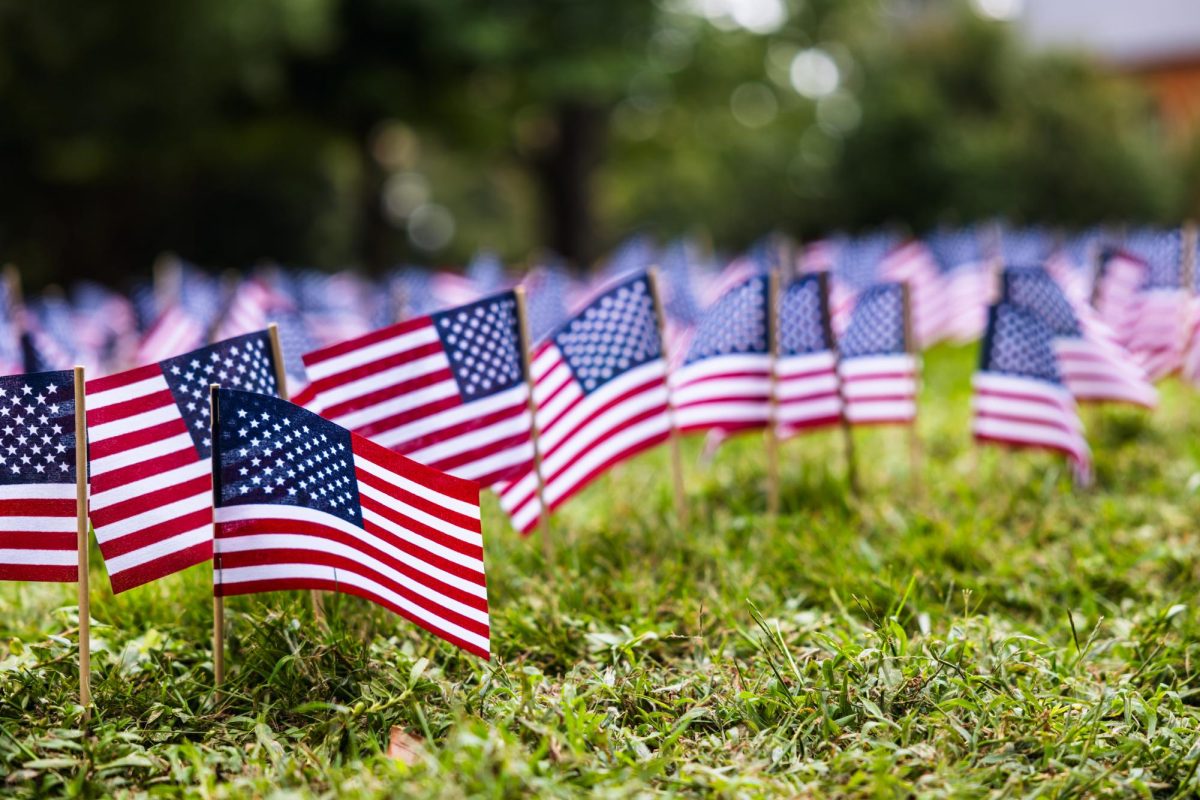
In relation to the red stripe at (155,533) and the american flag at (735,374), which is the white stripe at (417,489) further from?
the american flag at (735,374)

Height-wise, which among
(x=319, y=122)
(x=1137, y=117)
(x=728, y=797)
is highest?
(x=319, y=122)

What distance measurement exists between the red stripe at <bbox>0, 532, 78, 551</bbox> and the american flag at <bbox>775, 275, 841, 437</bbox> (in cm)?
371

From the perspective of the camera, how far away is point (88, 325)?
36.8 ft

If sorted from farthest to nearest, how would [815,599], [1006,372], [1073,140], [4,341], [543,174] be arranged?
1. [543,174]
2. [1073,140]
3. [4,341]
4. [1006,372]
5. [815,599]

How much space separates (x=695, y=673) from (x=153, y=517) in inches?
80.6

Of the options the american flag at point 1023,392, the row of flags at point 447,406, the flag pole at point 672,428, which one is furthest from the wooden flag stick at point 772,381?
the american flag at point 1023,392

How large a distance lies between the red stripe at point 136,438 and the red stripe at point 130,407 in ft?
0.21

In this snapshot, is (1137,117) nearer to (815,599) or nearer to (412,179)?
(815,599)

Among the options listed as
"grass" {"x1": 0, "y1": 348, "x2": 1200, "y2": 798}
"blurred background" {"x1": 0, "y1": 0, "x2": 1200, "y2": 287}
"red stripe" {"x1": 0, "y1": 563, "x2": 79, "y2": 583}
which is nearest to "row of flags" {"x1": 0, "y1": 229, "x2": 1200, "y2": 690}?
"red stripe" {"x1": 0, "y1": 563, "x2": 79, "y2": 583}

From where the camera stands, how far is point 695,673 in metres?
4.25

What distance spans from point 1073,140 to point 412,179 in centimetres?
3095

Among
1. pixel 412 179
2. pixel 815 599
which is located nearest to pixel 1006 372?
pixel 815 599

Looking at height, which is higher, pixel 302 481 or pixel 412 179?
pixel 412 179

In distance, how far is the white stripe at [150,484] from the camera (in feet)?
13.2
